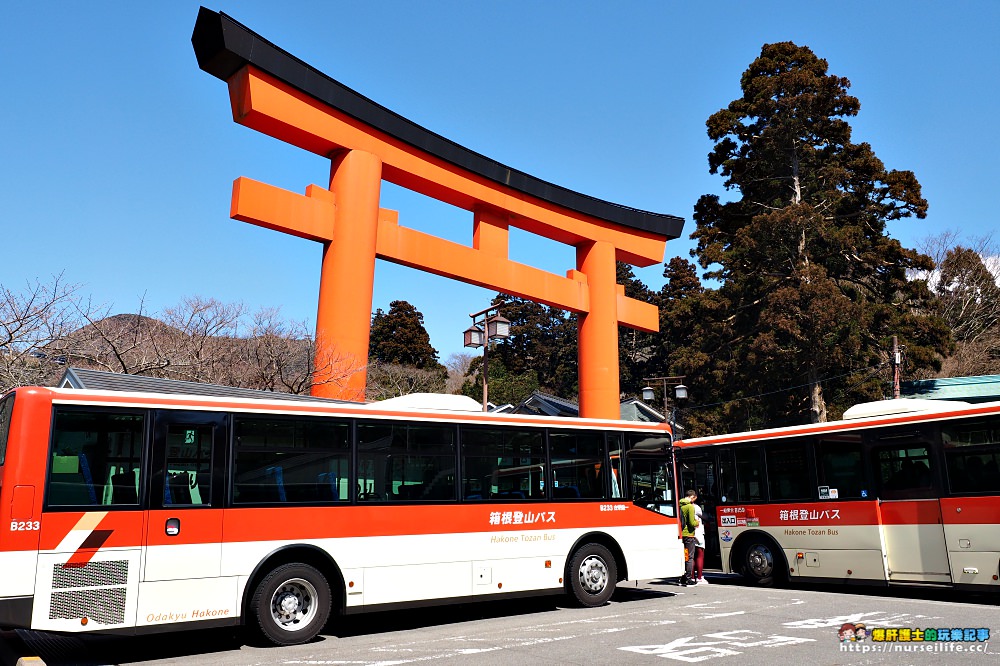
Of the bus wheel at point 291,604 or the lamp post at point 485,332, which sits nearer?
the bus wheel at point 291,604

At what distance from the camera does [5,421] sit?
736cm

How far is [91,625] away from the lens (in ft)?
23.4

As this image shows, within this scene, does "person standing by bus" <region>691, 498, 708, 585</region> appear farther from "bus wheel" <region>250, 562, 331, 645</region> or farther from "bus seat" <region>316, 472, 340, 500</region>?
"bus wheel" <region>250, 562, 331, 645</region>

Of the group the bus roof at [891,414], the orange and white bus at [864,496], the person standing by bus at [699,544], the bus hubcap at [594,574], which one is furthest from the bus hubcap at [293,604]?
the bus roof at [891,414]

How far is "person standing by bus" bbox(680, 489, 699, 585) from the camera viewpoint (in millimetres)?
13328

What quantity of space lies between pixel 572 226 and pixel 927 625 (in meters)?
15.6

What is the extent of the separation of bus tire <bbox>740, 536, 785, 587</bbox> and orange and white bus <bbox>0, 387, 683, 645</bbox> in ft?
9.57

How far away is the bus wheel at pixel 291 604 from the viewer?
26.7 ft

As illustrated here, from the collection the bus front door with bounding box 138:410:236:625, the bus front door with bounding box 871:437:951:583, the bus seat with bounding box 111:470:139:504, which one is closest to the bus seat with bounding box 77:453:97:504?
the bus seat with bounding box 111:470:139:504

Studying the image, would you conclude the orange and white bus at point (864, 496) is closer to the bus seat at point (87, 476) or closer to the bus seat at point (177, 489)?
the bus seat at point (177, 489)

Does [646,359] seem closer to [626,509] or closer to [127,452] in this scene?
[626,509]

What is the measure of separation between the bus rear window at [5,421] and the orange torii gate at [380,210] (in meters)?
8.51

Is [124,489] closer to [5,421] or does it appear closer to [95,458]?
[95,458]

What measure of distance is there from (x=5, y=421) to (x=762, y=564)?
11533 millimetres
